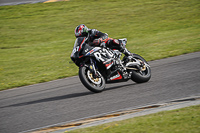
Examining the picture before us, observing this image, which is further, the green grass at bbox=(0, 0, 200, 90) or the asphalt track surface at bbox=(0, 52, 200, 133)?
the green grass at bbox=(0, 0, 200, 90)

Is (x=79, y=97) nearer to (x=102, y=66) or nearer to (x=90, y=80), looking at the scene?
(x=90, y=80)

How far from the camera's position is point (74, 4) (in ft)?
87.1

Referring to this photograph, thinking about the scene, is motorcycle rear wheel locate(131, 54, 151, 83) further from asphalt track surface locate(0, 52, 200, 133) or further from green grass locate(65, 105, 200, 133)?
green grass locate(65, 105, 200, 133)

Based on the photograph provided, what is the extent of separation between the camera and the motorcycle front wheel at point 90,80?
648 centimetres

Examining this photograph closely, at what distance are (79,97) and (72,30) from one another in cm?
1445

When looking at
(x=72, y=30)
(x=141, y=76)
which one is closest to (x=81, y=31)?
(x=141, y=76)

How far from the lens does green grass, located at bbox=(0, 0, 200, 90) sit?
1180 cm

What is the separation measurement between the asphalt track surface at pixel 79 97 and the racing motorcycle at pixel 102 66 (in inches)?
9.8

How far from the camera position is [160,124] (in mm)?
4168

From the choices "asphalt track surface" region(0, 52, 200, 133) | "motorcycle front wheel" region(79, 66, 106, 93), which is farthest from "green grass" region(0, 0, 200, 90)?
"motorcycle front wheel" region(79, 66, 106, 93)

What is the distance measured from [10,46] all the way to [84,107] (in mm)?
13327

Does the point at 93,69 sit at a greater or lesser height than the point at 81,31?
lesser

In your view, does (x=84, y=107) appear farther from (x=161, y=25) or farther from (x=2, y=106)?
(x=161, y=25)

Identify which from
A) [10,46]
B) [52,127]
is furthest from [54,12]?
[52,127]
